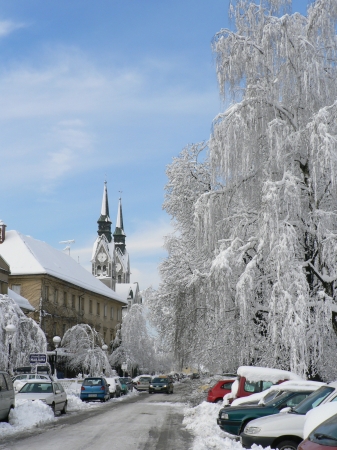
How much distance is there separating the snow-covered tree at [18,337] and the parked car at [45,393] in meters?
12.0

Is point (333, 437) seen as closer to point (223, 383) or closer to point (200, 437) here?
point (200, 437)

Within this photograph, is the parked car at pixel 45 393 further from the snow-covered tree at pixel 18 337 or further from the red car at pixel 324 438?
the red car at pixel 324 438

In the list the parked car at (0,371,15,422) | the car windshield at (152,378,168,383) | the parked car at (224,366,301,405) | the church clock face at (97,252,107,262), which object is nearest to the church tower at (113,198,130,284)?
the church clock face at (97,252,107,262)

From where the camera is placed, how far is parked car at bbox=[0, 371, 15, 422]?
17.7 m

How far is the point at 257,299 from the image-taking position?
20953 mm

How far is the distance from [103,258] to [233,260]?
115227mm

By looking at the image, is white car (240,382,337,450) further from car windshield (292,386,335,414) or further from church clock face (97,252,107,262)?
church clock face (97,252,107,262)

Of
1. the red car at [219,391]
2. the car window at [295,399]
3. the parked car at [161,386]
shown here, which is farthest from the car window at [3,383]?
the parked car at [161,386]

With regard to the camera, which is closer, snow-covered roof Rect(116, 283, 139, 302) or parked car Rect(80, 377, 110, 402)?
parked car Rect(80, 377, 110, 402)

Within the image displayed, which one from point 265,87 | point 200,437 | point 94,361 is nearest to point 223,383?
point 200,437

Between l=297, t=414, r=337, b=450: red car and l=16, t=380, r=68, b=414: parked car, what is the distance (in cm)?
1739

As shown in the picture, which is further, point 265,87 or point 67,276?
point 67,276

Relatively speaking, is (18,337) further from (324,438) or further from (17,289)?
(324,438)

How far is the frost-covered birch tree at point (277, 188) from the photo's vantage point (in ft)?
59.3
